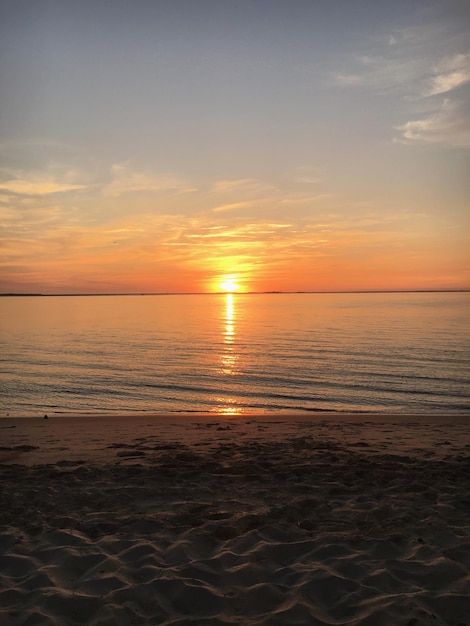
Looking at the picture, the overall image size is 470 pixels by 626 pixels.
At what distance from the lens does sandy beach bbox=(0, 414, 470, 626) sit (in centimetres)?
465

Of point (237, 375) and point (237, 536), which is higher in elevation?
point (237, 536)

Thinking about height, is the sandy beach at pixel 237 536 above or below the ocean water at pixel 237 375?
above

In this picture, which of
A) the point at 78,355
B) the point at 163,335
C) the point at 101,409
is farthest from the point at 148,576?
the point at 163,335

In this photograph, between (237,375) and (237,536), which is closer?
(237,536)

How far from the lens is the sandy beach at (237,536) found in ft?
15.3

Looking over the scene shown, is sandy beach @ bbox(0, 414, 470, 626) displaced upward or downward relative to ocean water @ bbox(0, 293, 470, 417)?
upward

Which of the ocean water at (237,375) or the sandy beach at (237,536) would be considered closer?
the sandy beach at (237,536)

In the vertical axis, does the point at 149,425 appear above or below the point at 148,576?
below

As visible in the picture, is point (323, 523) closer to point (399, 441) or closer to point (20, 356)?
point (399, 441)

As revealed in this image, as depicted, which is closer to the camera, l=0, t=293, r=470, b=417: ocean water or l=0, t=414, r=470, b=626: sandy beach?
l=0, t=414, r=470, b=626: sandy beach

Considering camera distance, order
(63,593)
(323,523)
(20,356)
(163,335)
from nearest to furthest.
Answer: (63,593)
(323,523)
(20,356)
(163,335)

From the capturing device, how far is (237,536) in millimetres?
6156

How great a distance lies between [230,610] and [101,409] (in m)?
17.1

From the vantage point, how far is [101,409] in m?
20.8
